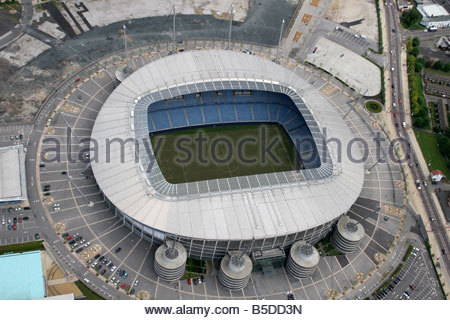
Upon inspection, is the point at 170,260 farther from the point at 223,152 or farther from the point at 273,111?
the point at 273,111

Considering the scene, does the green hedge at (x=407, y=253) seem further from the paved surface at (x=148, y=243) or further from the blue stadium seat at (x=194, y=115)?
the blue stadium seat at (x=194, y=115)

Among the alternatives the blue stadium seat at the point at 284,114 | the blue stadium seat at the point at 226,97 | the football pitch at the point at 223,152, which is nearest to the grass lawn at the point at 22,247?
the football pitch at the point at 223,152

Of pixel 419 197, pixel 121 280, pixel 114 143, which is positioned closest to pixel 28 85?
pixel 114 143

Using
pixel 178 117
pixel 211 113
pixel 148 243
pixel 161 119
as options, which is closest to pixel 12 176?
pixel 148 243

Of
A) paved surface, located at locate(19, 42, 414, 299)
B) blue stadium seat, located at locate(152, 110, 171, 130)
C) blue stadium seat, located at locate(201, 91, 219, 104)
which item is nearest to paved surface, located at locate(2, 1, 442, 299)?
paved surface, located at locate(19, 42, 414, 299)

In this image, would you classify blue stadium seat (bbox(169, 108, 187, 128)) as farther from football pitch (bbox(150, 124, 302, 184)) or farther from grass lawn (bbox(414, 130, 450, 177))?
grass lawn (bbox(414, 130, 450, 177))
